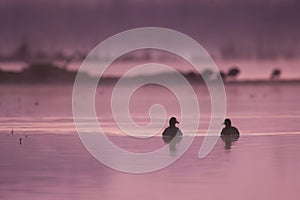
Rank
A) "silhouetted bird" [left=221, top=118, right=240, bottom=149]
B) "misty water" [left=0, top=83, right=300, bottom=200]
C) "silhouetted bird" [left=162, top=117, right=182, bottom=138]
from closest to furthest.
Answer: "misty water" [left=0, top=83, right=300, bottom=200]
"silhouetted bird" [left=221, top=118, right=240, bottom=149]
"silhouetted bird" [left=162, top=117, right=182, bottom=138]

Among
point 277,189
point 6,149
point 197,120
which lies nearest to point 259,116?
point 197,120

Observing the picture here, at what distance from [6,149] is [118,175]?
5.57 metres

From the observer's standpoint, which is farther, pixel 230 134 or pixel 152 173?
pixel 230 134

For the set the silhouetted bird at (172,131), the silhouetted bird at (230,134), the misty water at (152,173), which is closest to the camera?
the misty water at (152,173)

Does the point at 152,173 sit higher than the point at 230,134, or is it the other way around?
the point at 230,134

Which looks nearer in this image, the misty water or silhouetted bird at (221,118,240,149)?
the misty water

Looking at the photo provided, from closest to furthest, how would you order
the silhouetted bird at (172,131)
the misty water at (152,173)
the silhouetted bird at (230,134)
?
1. the misty water at (152,173)
2. the silhouetted bird at (230,134)
3. the silhouetted bird at (172,131)

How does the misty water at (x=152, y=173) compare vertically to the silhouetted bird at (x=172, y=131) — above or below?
below

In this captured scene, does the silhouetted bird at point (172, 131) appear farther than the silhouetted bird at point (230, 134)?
Yes

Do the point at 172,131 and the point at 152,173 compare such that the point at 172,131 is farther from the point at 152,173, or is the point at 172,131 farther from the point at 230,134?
the point at 152,173

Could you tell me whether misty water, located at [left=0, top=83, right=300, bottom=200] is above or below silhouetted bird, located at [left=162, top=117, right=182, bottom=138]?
below

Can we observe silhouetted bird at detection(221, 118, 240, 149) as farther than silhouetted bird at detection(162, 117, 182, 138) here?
No

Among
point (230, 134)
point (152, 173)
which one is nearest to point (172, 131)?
point (230, 134)

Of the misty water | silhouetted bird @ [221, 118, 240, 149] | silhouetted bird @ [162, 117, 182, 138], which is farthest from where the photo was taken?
silhouetted bird @ [162, 117, 182, 138]
